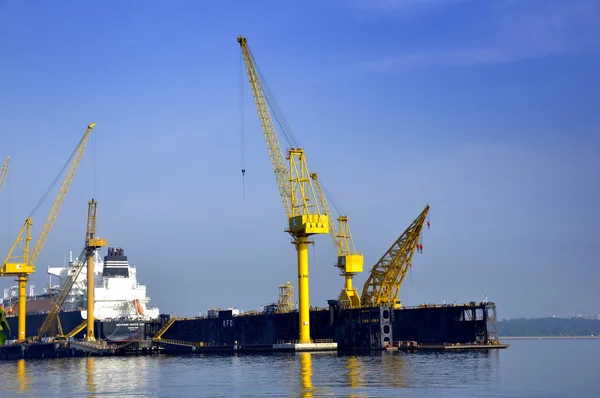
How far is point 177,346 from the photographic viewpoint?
141 meters

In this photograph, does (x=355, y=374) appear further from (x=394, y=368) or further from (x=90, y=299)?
(x=90, y=299)

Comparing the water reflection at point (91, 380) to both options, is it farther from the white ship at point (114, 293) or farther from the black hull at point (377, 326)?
the white ship at point (114, 293)

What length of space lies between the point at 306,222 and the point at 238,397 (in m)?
56.9

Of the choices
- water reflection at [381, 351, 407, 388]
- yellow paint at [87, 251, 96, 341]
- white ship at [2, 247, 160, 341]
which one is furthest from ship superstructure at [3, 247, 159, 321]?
water reflection at [381, 351, 407, 388]

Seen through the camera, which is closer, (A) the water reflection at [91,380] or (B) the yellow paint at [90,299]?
(A) the water reflection at [91,380]

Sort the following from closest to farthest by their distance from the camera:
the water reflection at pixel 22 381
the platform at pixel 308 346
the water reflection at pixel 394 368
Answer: the water reflection at pixel 394 368
the water reflection at pixel 22 381
the platform at pixel 308 346

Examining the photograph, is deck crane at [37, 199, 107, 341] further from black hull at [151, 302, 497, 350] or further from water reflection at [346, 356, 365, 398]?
water reflection at [346, 356, 365, 398]

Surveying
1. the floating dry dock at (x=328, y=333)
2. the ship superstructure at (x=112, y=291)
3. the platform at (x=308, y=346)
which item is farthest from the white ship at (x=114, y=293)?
the platform at (x=308, y=346)

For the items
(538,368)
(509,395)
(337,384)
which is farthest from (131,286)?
(509,395)

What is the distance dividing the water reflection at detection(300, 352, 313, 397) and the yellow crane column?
42.1m

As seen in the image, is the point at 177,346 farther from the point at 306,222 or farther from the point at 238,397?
the point at 238,397

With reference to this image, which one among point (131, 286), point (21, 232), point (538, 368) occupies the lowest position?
point (538, 368)

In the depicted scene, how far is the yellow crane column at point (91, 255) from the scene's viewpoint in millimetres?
137750

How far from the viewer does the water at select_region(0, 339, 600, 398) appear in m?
61.8
